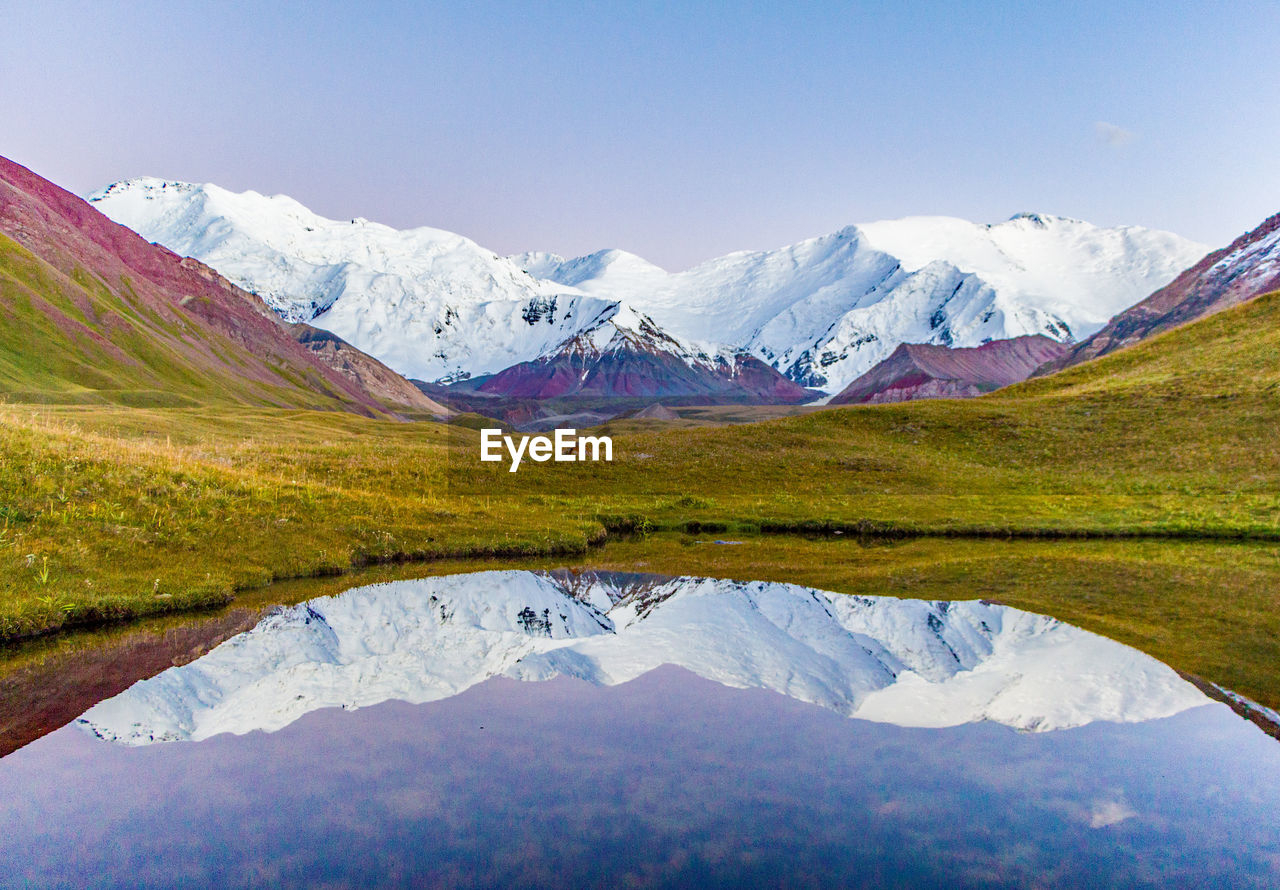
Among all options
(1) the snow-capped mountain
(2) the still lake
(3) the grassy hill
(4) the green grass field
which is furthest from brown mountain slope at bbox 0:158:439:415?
(2) the still lake

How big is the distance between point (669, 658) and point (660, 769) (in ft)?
20.2

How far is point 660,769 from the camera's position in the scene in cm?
1352

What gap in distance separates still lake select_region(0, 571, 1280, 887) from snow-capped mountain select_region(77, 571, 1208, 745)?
9 cm

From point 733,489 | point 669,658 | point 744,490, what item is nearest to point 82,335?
point 733,489

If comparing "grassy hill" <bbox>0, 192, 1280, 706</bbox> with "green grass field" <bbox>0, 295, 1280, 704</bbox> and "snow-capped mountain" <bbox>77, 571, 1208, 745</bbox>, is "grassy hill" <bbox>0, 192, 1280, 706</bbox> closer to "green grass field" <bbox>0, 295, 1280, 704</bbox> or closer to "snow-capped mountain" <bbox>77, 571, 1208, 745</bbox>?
"green grass field" <bbox>0, 295, 1280, 704</bbox>

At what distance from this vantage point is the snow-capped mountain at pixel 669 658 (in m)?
15.9

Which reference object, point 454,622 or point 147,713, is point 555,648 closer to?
point 454,622

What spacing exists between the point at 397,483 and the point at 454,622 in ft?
74.8

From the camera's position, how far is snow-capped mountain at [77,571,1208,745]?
52.1 feet

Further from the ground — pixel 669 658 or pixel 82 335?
pixel 82 335

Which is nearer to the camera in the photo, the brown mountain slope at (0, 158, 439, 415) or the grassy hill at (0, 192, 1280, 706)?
the grassy hill at (0, 192, 1280, 706)

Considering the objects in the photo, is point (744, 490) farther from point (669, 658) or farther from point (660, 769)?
point (660, 769)

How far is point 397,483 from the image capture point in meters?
44.0

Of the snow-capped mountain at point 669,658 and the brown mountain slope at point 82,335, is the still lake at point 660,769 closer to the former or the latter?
the snow-capped mountain at point 669,658
